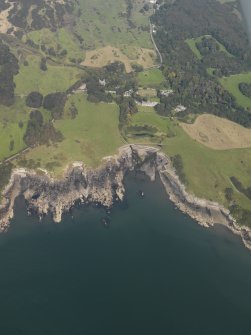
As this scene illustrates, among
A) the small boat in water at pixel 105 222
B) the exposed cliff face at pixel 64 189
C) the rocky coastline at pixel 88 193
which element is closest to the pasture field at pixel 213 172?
the rocky coastline at pixel 88 193

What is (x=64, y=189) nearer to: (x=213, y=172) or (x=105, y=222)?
(x=105, y=222)

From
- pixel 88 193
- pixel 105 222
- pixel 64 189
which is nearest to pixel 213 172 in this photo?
pixel 88 193

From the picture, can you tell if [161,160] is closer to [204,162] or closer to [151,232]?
[204,162]

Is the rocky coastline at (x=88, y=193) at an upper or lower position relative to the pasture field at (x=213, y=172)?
lower

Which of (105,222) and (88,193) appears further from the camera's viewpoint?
(88,193)

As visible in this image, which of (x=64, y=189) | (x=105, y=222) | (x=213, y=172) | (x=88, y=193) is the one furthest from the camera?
(x=213, y=172)

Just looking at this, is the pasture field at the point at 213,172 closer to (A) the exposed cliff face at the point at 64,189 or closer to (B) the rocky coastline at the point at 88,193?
(B) the rocky coastline at the point at 88,193

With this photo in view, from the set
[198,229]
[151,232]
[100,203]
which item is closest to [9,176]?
[100,203]

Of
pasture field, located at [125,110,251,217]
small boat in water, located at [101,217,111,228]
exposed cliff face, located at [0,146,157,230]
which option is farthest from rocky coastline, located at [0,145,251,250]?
small boat in water, located at [101,217,111,228]
